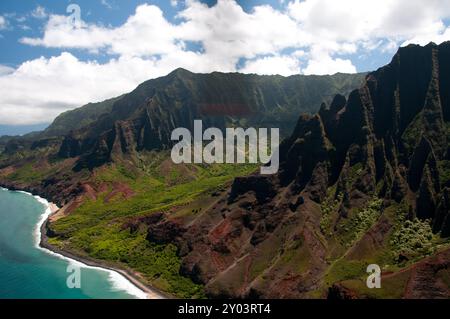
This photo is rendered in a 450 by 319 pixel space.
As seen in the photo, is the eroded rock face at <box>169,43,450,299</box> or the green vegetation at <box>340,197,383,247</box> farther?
the green vegetation at <box>340,197,383,247</box>

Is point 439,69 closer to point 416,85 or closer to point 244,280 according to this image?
point 416,85

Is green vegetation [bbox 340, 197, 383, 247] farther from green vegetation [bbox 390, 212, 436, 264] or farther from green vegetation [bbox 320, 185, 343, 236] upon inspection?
green vegetation [bbox 390, 212, 436, 264]

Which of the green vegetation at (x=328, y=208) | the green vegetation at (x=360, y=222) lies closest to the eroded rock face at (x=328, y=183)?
the green vegetation at (x=328, y=208)

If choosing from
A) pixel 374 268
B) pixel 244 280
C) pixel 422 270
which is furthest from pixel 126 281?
pixel 422 270

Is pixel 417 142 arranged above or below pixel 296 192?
above

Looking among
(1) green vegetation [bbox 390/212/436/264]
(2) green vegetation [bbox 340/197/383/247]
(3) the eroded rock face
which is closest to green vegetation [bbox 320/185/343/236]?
(3) the eroded rock face

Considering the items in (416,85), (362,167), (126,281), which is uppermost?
(416,85)

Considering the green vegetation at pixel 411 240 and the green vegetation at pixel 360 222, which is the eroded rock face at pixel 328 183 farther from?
the green vegetation at pixel 360 222
